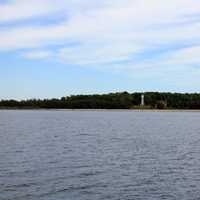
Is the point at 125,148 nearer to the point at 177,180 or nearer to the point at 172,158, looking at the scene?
the point at 172,158

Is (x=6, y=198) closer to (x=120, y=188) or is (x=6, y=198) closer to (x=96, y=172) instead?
(x=120, y=188)

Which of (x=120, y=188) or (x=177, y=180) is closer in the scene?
(x=120, y=188)

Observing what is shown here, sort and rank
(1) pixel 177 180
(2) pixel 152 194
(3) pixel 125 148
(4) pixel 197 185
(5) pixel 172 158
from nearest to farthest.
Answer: (2) pixel 152 194 → (4) pixel 197 185 → (1) pixel 177 180 → (5) pixel 172 158 → (3) pixel 125 148

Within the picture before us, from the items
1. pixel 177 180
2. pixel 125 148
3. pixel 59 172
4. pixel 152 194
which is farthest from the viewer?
pixel 125 148

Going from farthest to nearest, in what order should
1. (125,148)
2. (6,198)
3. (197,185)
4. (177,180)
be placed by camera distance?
1. (125,148)
2. (177,180)
3. (197,185)
4. (6,198)

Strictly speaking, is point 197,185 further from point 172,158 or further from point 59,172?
point 172,158

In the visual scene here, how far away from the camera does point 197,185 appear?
84.1ft

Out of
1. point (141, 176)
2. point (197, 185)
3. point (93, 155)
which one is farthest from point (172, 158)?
point (197, 185)

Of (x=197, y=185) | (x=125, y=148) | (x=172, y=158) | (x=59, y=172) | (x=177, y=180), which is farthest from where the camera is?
(x=125, y=148)

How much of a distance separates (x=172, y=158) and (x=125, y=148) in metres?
8.12

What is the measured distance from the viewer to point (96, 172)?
29859 mm

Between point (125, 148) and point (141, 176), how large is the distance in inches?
650

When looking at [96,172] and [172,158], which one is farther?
[172,158]

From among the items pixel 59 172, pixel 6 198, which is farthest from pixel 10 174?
pixel 6 198
